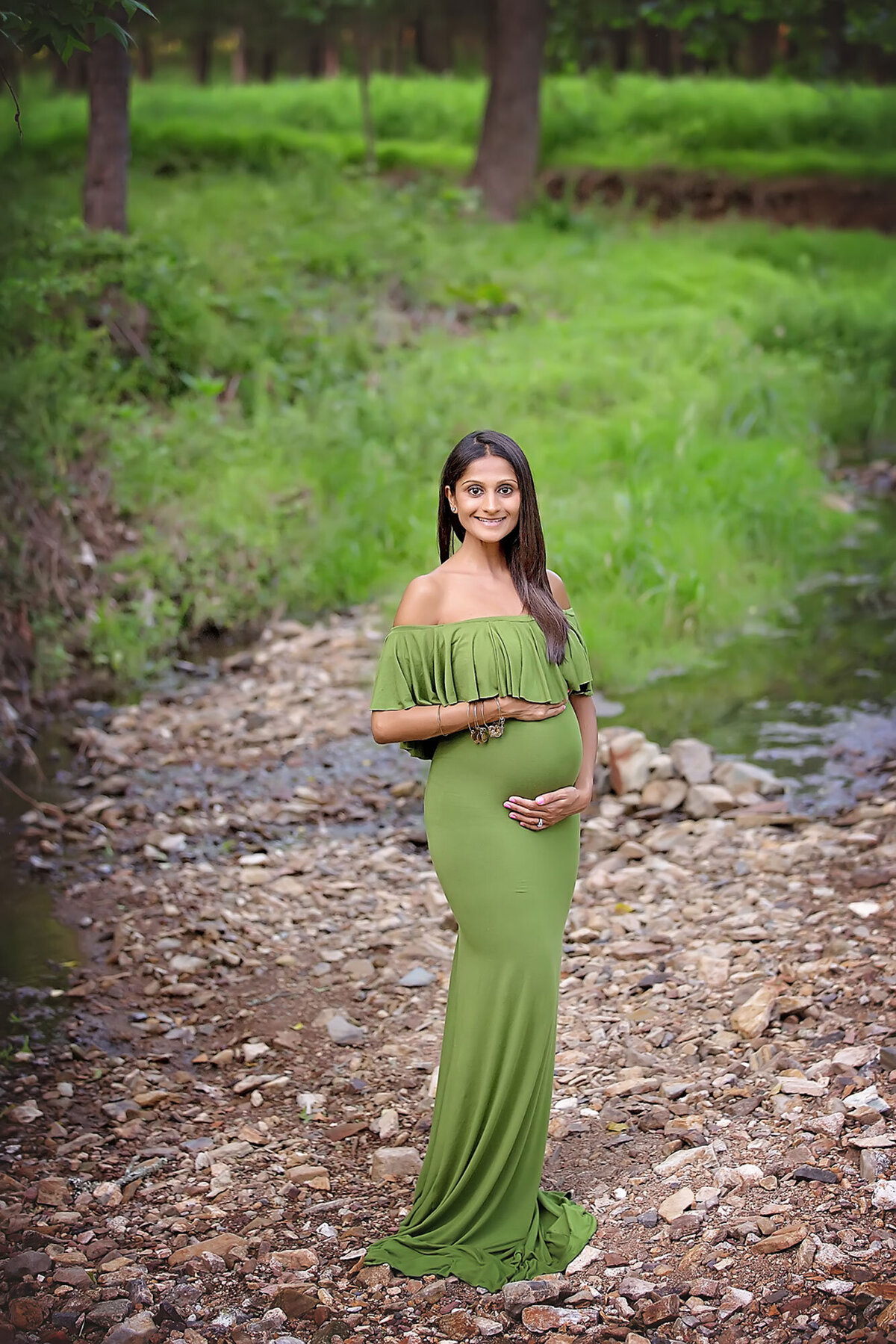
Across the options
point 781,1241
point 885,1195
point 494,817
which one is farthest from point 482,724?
point 885,1195

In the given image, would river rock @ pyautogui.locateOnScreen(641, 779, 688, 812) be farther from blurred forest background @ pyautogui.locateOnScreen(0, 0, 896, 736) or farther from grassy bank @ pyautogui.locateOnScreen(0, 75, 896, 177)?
grassy bank @ pyautogui.locateOnScreen(0, 75, 896, 177)

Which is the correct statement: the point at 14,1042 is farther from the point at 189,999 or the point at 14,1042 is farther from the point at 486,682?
the point at 486,682

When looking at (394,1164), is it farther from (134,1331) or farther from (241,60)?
(241,60)

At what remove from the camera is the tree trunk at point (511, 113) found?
19.2m

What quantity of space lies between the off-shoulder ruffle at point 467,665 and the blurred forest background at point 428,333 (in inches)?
81.4

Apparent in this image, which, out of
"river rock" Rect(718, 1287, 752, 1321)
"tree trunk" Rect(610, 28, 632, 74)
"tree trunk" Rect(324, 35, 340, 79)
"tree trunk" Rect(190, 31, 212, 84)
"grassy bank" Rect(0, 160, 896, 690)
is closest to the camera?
"river rock" Rect(718, 1287, 752, 1321)

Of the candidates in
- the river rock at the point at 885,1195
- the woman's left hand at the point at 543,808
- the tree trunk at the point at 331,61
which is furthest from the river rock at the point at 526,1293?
the tree trunk at the point at 331,61

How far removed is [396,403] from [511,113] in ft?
31.4

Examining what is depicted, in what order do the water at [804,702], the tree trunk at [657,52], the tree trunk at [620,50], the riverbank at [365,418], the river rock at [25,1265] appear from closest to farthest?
the river rock at [25,1265] → the water at [804,702] → the riverbank at [365,418] → the tree trunk at [620,50] → the tree trunk at [657,52]

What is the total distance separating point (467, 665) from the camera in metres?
3.62

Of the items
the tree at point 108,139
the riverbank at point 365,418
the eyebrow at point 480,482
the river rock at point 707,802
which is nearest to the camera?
the eyebrow at point 480,482

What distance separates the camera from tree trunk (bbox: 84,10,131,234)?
42.5 feet

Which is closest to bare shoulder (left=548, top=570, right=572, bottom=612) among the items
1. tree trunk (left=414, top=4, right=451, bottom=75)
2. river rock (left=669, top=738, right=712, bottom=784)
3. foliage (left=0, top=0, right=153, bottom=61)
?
foliage (left=0, top=0, right=153, bottom=61)

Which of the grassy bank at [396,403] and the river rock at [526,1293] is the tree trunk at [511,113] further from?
the river rock at [526,1293]
